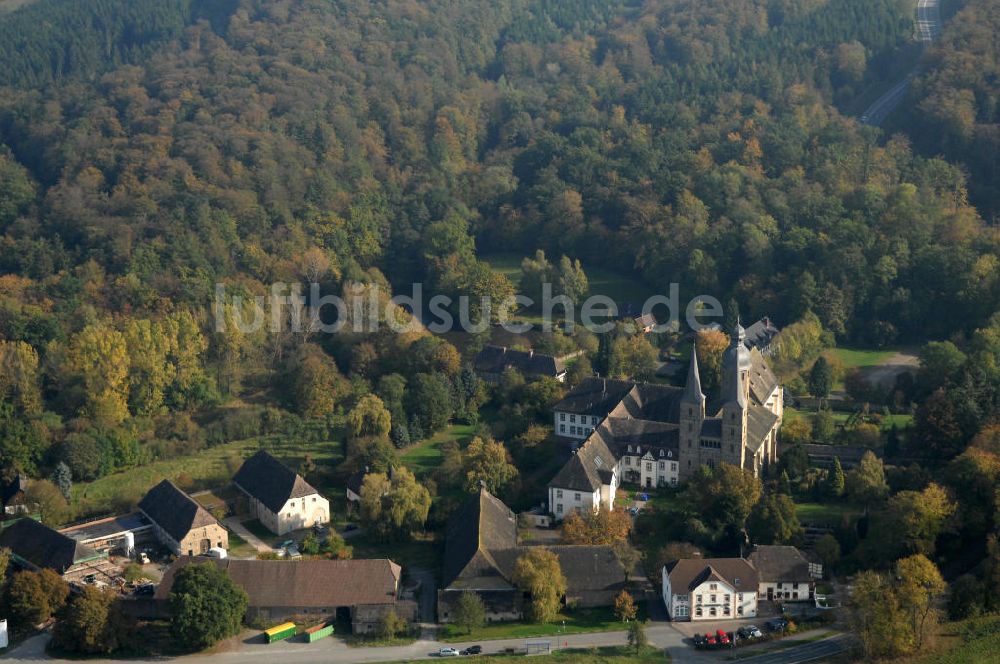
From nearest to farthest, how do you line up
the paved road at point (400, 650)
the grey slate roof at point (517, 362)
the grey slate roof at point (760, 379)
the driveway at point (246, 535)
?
the paved road at point (400, 650) → the driveway at point (246, 535) → the grey slate roof at point (760, 379) → the grey slate roof at point (517, 362)

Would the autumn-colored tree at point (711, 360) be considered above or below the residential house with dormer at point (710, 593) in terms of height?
above

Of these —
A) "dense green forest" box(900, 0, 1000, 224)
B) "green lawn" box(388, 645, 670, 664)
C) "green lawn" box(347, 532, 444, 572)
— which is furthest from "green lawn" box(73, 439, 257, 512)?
"dense green forest" box(900, 0, 1000, 224)

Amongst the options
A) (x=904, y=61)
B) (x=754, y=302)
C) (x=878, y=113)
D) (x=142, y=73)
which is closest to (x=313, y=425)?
(x=754, y=302)

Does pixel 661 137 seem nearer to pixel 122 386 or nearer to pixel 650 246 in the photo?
pixel 650 246

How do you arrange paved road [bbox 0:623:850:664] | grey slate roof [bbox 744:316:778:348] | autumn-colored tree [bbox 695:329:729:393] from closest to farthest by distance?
paved road [bbox 0:623:850:664]
autumn-colored tree [bbox 695:329:729:393]
grey slate roof [bbox 744:316:778:348]

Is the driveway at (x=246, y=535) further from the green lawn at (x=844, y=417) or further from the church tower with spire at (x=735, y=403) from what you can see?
the green lawn at (x=844, y=417)

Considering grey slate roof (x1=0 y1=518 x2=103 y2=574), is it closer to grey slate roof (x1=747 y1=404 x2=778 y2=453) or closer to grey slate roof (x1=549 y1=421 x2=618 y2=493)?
grey slate roof (x1=549 y1=421 x2=618 y2=493)

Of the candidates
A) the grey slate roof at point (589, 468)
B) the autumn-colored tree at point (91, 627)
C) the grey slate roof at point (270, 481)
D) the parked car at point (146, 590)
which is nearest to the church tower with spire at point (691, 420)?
the grey slate roof at point (589, 468)

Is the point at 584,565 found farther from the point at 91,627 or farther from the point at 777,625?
the point at 91,627
